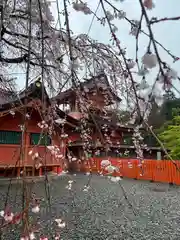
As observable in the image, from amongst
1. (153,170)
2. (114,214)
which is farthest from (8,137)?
(153,170)

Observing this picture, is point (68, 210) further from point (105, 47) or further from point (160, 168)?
point (160, 168)

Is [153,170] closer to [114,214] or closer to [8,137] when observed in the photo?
[8,137]

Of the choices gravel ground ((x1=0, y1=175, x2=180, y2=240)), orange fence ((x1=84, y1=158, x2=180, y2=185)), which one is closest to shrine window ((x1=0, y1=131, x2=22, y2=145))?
gravel ground ((x1=0, y1=175, x2=180, y2=240))

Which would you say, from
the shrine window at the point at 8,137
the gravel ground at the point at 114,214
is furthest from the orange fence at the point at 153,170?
the shrine window at the point at 8,137

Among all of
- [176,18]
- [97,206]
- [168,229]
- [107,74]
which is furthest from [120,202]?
[176,18]

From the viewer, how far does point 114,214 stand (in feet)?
13.8

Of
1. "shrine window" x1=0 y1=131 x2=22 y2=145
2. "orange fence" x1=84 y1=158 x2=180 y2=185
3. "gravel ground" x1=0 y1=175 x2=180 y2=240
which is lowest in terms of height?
"gravel ground" x1=0 y1=175 x2=180 y2=240

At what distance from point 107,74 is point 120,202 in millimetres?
3439

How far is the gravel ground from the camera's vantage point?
10.5 feet

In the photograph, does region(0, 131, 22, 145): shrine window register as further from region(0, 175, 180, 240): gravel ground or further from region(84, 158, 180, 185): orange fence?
region(84, 158, 180, 185): orange fence

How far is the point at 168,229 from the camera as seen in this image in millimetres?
3486

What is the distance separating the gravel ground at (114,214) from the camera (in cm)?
321

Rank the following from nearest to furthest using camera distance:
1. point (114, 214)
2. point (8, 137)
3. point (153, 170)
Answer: point (114, 214), point (8, 137), point (153, 170)

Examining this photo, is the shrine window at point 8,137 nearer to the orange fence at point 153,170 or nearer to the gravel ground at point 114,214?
the gravel ground at point 114,214
